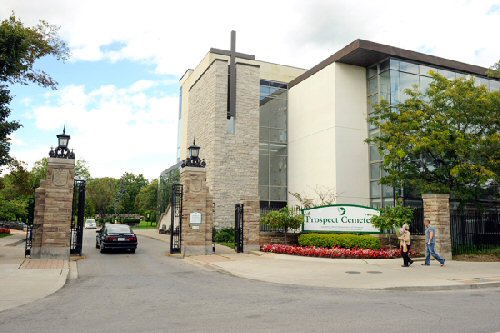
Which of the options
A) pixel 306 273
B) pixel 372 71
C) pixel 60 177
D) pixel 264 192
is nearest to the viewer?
pixel 306 273

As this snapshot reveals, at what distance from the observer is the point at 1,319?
670 cm

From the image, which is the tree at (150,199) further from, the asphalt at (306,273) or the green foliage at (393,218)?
the green foliage at (393,218)

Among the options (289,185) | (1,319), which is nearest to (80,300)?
(1,319)

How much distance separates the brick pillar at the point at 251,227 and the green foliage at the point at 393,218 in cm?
523

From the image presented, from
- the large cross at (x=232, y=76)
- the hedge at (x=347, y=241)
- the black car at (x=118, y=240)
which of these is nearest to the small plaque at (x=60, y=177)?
the black car at (x=118, y=240)

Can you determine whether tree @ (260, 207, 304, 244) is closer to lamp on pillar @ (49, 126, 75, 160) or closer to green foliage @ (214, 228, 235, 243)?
green foliage @ (214, 228, 235, 243)

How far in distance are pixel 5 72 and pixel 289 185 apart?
20.1 meters

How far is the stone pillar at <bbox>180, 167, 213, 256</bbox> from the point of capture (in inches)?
707

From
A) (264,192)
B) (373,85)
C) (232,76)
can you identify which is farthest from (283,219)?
(232,76)

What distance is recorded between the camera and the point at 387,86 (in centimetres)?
2470

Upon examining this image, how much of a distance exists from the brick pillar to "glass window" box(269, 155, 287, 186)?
11.1 m

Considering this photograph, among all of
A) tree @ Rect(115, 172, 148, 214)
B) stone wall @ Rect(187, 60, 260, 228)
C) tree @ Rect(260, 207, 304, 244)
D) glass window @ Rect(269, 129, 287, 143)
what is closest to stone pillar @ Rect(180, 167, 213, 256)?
tree @ Rect(260, 207, 304, 244)

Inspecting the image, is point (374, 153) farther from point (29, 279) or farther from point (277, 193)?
point (29, 279)

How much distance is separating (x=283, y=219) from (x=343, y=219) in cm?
273
